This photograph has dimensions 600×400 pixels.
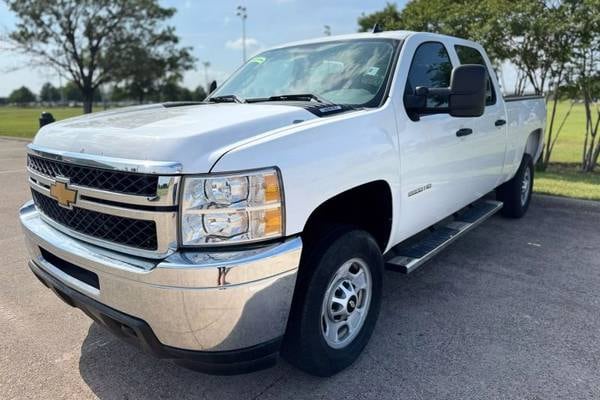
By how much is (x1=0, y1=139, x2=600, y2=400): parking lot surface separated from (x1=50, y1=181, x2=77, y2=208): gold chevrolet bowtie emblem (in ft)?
3.48

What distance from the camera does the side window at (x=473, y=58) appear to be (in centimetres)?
445

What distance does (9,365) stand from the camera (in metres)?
2.91

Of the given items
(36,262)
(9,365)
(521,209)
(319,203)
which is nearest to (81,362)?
(9,365)

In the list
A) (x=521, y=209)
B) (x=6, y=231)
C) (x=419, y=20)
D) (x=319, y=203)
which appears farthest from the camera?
(x=419, y=20)

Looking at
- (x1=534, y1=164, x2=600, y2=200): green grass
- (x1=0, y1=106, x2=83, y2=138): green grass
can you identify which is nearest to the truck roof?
(x1=534, y1=164, x2=600, y2=200): green grass

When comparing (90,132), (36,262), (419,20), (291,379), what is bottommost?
(291,379)

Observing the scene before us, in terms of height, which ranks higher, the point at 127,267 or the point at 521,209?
the point at 127,267

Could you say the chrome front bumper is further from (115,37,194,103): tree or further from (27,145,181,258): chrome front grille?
(115,37,194,103): tree

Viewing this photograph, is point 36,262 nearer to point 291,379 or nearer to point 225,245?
point 225,245

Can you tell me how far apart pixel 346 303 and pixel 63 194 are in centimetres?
162

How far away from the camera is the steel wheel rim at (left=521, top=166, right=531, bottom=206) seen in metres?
6.00

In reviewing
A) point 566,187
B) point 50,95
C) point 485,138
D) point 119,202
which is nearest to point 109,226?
point 119,202

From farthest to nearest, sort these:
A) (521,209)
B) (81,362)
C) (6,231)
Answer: (521,209), (6,231), (81,362)

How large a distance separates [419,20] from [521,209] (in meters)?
6.67
